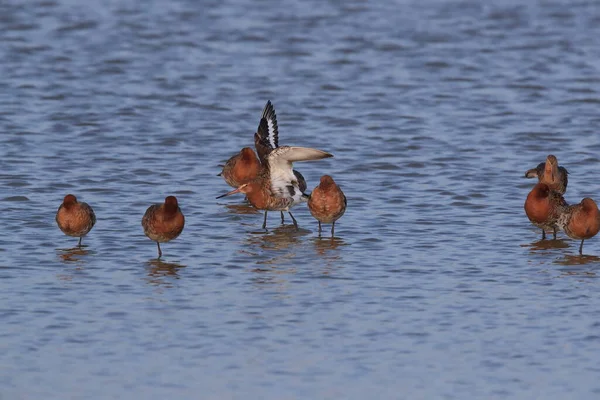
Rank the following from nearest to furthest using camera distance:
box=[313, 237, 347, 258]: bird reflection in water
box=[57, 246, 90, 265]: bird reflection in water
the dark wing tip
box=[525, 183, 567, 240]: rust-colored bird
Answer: box=[57, 246, 90, 265]: bird reflection in water
box=[313, 237, 347, 258]: bird reflection in water
box=[525, 183, 567, 240]: rust-colored bird
the dark wing tip

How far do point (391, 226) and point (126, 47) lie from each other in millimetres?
13624

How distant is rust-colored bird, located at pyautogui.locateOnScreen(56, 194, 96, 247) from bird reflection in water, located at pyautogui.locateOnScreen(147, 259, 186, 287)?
0.83 meters

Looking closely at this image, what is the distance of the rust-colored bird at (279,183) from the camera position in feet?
46.7

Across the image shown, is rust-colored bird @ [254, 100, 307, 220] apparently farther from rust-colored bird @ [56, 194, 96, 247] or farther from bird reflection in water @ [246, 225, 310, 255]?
rust-colored bird @ [56, 194, 96, 247]

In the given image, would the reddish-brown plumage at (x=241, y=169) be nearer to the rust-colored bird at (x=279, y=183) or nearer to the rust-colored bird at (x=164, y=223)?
the rust-colored bird at (x=279, y=183)

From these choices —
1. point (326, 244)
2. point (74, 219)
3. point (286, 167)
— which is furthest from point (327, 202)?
point (74, 219)

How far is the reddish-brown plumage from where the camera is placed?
628 inches

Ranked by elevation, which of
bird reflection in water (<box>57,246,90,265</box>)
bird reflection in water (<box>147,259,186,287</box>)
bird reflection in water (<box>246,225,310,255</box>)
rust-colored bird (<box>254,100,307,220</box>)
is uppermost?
rust-colored bird (<box>254,100,307,220</box>)

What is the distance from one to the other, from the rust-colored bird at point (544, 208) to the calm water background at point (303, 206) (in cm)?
25

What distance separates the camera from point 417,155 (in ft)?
60.2

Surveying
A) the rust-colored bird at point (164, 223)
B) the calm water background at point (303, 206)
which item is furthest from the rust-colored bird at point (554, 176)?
the rust-colored bird at point (164, 223)

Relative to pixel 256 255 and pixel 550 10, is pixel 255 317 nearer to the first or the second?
pixel 256 255

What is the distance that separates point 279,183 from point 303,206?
5.08ft

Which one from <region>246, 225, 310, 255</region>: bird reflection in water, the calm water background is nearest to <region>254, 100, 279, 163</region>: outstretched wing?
the calm water background
